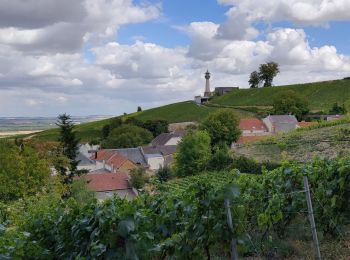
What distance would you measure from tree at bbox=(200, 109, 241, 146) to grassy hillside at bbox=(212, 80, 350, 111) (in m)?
27.1

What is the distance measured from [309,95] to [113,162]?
5179 cm

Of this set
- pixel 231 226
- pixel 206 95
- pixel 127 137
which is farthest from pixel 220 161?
pixel 206 95

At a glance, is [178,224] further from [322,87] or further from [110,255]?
Result: [322,87]

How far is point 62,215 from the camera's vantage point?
19.6 ft

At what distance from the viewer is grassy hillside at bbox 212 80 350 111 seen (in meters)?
86.2

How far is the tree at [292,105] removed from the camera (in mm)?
77750

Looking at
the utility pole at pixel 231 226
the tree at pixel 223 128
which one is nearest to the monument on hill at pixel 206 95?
the tree at pixel 223 128

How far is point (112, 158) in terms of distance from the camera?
65438 mm

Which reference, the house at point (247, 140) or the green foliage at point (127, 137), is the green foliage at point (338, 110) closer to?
the house at point (247, 140)

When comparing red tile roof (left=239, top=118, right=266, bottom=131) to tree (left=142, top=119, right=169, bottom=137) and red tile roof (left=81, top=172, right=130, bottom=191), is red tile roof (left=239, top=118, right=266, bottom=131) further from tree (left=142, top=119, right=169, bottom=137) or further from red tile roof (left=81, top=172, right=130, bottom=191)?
red tile roof (left=81, top=172, right=130, bottom=191)

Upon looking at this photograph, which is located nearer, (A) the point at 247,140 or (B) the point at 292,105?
(A) the point at 247,140

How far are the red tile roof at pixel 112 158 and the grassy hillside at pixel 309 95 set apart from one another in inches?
1541

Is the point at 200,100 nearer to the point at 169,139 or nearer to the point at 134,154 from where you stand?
the point at 169,139

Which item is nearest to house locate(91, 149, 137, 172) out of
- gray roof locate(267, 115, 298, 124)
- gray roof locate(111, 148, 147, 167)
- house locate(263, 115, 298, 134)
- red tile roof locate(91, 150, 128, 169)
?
red tile roof locate(91, 150, 128, 169)
